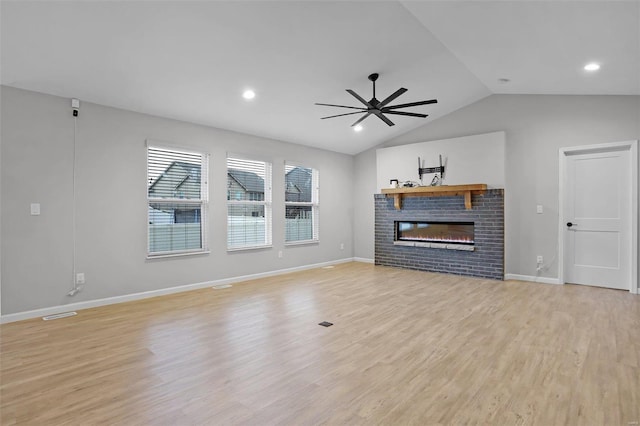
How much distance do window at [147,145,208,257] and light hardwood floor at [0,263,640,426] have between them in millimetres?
944

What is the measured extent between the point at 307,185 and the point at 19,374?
5372 millimetres

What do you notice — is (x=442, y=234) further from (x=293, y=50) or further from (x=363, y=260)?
(x=293, y=50)

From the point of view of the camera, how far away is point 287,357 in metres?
2.73

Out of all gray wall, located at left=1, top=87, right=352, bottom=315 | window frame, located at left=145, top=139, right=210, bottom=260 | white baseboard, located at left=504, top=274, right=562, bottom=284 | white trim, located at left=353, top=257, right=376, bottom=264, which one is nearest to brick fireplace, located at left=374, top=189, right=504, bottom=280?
white baseboard, located at left=504, top=274, right=562, bottom=284

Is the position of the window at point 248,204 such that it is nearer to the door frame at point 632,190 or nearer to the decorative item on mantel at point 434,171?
the decorative item on mantel at point 434,171

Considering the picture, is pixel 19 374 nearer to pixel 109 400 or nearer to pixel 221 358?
pixel 109 400

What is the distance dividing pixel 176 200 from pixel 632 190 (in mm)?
6617

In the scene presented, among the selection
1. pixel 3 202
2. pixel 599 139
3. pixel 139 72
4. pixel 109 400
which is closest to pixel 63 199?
pixel 3 202

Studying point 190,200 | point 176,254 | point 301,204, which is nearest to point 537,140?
point 301,204

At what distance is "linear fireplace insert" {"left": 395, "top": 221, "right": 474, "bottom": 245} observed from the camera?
6184mm

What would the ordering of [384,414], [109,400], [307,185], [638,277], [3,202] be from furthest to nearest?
[307,185], [638,277], [3,202], [109,400], [384,414]

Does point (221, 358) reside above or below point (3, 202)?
below

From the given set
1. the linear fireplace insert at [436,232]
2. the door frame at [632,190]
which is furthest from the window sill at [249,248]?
the door frame at [632,190]

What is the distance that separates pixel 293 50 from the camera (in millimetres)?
3854
